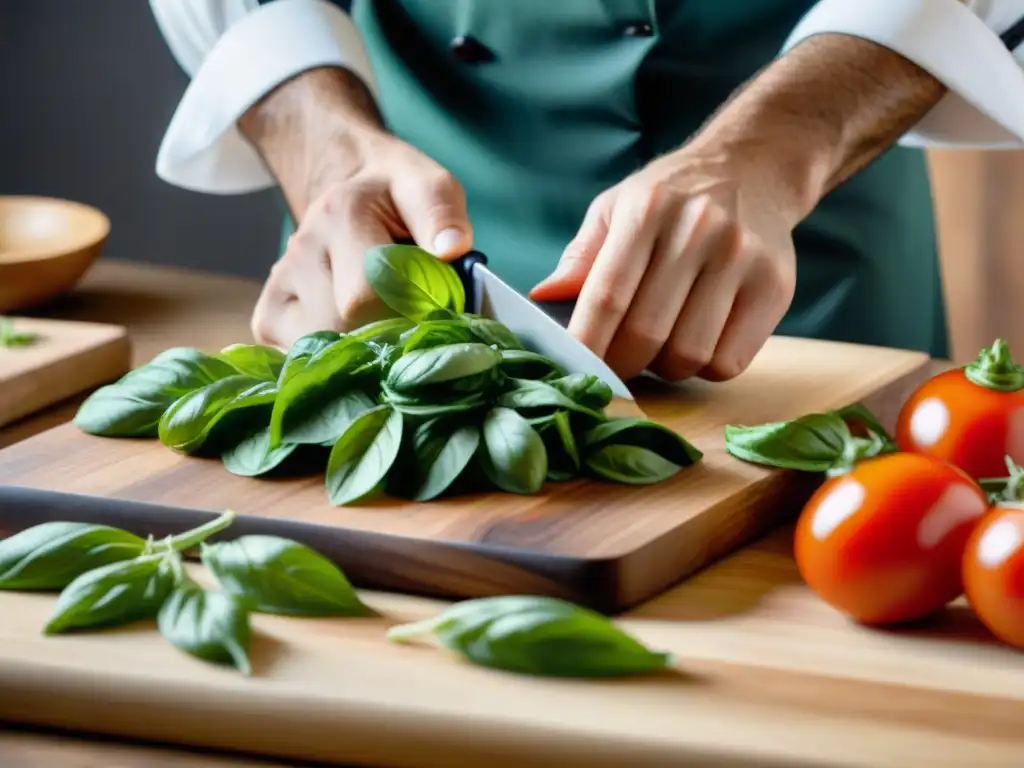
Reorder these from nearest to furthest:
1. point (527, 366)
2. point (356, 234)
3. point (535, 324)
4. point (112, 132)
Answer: point (527, 366) < point (535, 324) < point (356, 234) < point (112, 132)

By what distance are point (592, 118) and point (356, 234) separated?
36 cm

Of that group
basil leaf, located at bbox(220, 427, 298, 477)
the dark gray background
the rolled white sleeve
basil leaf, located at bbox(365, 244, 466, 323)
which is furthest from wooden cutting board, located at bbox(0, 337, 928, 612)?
the dark gray background

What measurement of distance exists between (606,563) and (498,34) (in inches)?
32.1

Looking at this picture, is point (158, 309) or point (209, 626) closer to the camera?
point (209, 626)

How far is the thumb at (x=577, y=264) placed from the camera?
118cm

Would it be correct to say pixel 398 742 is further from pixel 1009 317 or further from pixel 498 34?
pixel 1009 317

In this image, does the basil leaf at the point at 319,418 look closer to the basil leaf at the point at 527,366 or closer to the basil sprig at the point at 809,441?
the basil leaf at the point at 527,366

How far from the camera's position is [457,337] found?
1024 millimetres

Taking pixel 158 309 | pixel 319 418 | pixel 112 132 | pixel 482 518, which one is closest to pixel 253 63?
pixel 158 309

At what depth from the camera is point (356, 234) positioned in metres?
1.24

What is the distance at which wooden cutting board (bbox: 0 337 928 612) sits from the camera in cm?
85

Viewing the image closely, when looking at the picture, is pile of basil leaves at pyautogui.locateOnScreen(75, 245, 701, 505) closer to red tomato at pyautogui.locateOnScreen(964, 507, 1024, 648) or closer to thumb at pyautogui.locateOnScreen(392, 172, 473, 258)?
thumb at pyautogui.locateOnScreen(392, 172, 473, 258)

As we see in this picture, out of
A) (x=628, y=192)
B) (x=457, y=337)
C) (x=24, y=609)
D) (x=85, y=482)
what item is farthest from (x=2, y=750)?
(x=628, y=192)

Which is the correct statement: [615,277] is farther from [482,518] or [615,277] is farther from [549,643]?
[549,643]
